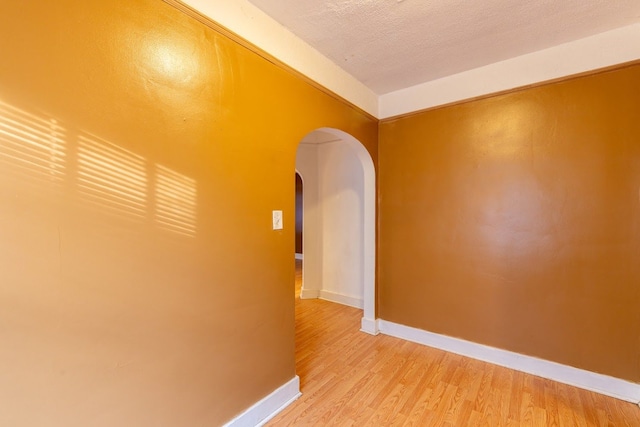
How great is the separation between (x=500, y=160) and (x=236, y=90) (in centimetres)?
215

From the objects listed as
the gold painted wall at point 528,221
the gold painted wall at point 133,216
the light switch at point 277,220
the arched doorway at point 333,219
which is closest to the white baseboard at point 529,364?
Result: the gold painted wall at point 528,221

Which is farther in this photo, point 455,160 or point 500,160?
point 455,160

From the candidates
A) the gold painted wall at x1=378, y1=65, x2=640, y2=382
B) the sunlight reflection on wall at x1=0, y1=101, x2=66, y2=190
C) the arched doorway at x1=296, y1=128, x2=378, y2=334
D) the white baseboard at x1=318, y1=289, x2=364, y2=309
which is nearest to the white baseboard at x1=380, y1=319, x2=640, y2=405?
the gold painted wall at x1=378, y1=65, x2=640, y2=382

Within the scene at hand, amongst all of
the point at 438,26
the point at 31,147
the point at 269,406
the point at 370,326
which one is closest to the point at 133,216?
the point at 31,147

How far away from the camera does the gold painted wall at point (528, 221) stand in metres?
1.87

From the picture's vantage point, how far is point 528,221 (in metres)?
2.16

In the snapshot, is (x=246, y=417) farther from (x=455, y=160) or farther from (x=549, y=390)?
(x=455, y=160)

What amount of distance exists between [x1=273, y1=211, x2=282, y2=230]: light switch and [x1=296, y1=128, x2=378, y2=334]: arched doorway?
6.17ft

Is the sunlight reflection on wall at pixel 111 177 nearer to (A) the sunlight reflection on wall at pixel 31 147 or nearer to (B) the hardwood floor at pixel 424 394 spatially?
(A) the sunlight reflection on wall at pixel 31 147

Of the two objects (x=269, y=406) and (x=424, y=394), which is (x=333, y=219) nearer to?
(x=424, y=394)

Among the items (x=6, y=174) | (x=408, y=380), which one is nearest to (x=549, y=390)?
(x=408, y=380)

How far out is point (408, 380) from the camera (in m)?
2.11

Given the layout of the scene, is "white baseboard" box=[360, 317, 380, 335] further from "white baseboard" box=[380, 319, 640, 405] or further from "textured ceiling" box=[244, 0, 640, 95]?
"textured ceiling" box=[244, 0, 640, 95]

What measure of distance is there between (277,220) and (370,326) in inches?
72.0
